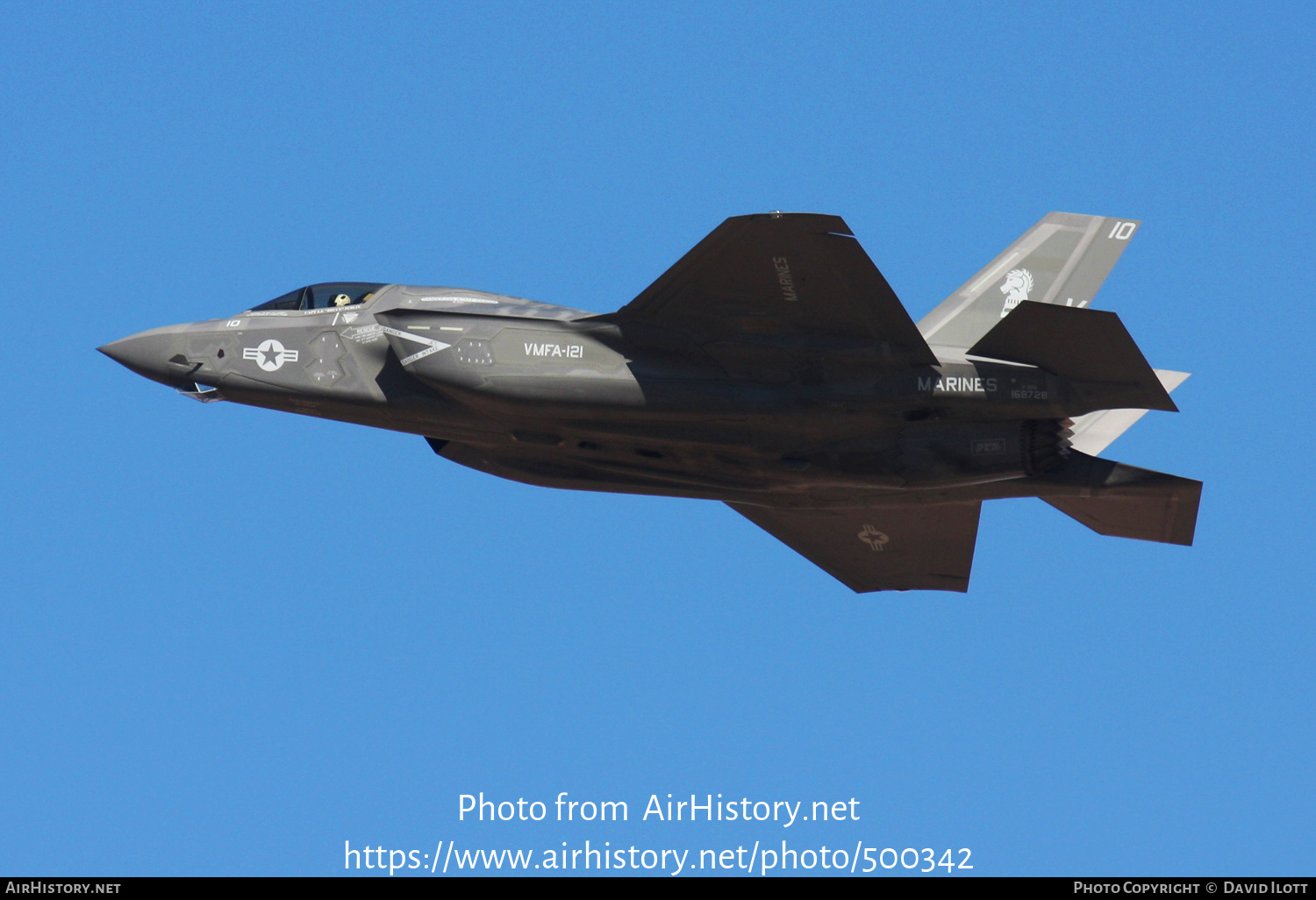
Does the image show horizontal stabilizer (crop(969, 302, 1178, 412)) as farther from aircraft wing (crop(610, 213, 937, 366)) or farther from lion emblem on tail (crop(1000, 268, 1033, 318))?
lion emblem on tail (crop(1000, 268, 1033, 318))

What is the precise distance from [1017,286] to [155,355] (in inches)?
489

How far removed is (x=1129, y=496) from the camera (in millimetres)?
21484

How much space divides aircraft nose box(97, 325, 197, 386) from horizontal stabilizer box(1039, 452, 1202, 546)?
39.6 ft

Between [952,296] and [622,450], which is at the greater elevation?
[952,296]

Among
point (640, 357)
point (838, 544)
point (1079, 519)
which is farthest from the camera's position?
point (838, 544)

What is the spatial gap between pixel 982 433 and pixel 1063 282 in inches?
147

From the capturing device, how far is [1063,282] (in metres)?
23.4

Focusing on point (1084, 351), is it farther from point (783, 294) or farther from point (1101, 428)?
point (783, 294)

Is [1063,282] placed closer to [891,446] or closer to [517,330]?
[891,446]

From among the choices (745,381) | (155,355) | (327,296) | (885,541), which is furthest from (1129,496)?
(155,355)

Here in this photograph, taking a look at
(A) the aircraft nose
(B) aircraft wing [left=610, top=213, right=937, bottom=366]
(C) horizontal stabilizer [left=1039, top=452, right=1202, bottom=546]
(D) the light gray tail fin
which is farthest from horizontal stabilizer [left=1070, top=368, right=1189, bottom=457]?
(A) the aircraft nose

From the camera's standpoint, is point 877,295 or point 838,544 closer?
point 877,295

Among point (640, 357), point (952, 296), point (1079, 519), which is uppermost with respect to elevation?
point (952, 296)
